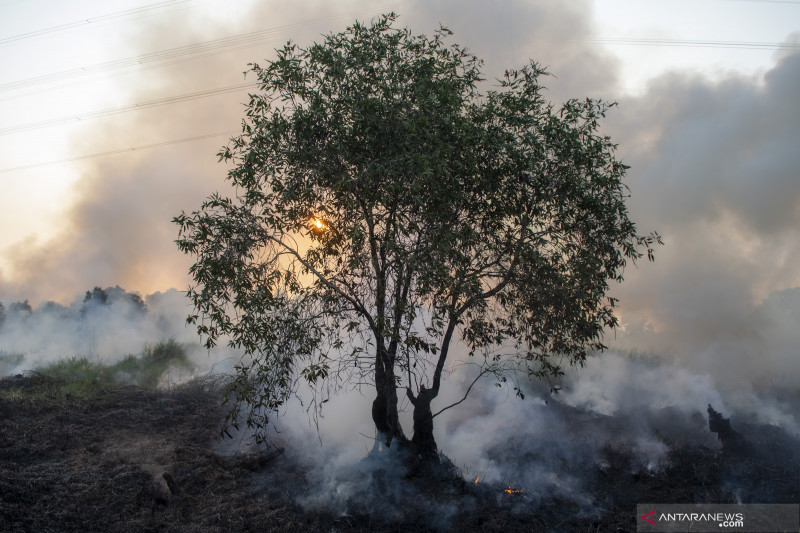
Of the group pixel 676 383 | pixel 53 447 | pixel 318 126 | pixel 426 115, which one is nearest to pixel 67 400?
pixel 53 447

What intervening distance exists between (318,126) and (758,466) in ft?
35.4

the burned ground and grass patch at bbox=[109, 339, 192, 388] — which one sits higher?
grass patch at bbox=[109, 339, 192, 388]

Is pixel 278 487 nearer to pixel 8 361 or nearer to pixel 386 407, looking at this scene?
pixel 386 407

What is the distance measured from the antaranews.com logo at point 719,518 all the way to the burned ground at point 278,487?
27 centimetres

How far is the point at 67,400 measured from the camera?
15117 millimetres

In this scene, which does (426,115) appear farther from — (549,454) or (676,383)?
(676,383)

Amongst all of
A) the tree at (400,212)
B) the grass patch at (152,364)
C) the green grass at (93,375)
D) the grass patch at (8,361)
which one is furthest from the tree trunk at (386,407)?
the grass patch at (8,361)

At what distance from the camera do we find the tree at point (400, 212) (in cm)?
873

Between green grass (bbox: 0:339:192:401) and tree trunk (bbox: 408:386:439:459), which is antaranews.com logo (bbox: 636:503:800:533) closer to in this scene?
tree trunk (bbox: 408:386:439:459)

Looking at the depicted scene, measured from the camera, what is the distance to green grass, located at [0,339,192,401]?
1571 centimetres

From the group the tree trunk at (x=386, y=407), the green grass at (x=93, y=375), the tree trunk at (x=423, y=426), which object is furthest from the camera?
the green grass at (x=93, y=375)

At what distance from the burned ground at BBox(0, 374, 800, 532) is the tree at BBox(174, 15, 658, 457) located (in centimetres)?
219

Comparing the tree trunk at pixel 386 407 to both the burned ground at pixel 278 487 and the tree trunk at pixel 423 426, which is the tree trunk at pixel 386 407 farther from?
the burned ground at pixel 278 487

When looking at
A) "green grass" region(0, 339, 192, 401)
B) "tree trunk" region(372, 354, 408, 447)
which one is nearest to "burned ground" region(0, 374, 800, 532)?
"tree trunk" region(372, 354, 408, 447)
